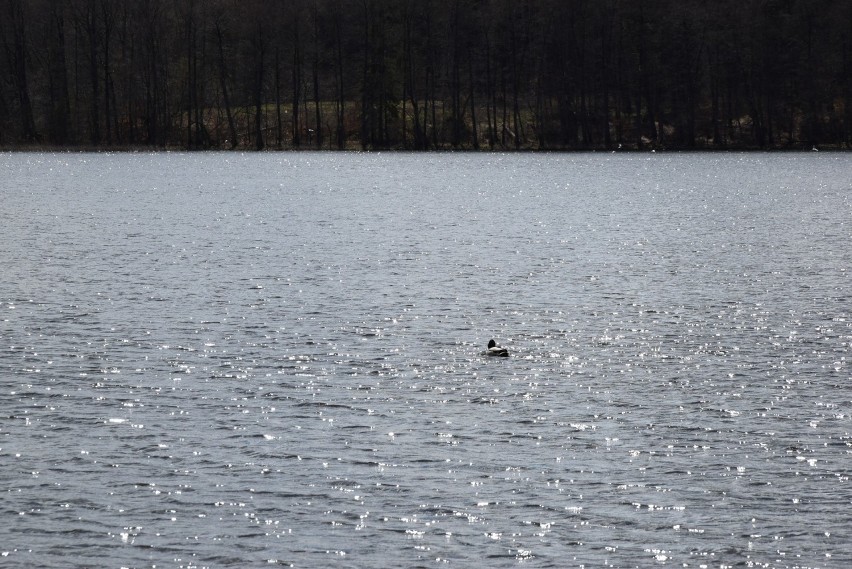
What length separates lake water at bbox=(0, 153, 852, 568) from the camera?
13.6 meters

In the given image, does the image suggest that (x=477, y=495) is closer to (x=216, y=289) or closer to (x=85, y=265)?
(x=216, y=289)

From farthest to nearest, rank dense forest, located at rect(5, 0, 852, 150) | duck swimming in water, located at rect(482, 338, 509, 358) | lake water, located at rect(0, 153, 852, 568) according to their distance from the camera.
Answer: dense forest, located at rect(5, 0, 852, 150) → duck swimming in water, located at rect(482, 338, 509, 358) → lake water, located at rect(0, 153, 852, 568)

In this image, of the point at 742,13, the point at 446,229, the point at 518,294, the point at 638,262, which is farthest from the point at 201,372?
the point at 742,13

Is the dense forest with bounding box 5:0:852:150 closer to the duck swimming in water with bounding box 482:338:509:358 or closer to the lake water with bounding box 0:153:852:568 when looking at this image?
the lake water with bounding box 0:153:852:568

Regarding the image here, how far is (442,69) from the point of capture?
476 feet

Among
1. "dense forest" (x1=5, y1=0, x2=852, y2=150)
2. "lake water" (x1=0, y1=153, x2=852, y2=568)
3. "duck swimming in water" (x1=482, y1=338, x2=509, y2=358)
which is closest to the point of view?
"lake water" (x1=0, y1=153, x2=852, y2=568)

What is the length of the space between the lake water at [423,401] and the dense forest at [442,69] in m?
90.8

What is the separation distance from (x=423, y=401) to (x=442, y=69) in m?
128

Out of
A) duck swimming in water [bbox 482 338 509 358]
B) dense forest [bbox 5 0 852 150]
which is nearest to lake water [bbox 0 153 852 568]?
duck swimming in water [bbox 482 338 509 358]

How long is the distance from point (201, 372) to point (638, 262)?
21500 mm

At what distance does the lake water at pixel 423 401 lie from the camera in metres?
13.6

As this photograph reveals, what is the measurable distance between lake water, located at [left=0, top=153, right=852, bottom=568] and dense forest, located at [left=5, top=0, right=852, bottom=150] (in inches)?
3575

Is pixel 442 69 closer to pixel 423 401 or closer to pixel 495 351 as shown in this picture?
pixel 495 351

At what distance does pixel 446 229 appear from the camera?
53.1 meters
